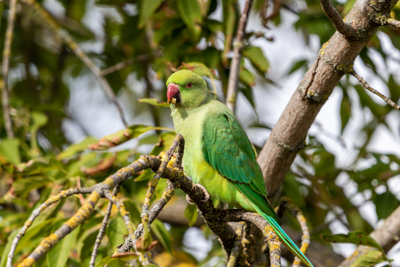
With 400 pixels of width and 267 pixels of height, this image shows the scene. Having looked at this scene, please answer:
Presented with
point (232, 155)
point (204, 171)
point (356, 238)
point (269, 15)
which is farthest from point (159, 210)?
point (269, 15)

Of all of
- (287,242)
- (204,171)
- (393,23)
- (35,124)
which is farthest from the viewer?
(35,124)

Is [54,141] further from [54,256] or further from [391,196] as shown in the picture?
[391,196]

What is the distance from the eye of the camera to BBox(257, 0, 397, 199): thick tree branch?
5.18ft

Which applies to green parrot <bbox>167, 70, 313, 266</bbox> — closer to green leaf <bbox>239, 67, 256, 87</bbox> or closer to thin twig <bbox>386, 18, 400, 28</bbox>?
green leaf <bbox>239, 67, 256, 87</bbox>

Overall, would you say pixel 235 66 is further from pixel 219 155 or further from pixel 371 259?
pixel 371 259

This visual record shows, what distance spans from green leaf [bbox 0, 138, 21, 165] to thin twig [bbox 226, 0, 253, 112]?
4.78 ft

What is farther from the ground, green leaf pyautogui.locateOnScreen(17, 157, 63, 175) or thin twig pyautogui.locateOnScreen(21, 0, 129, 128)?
thin twig pyautogui.locateOnScreen(21, 0, 129, 128)

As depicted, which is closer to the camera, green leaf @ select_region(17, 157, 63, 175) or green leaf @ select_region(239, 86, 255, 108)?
green leaf @ select_region(17, 157, 63, 175)

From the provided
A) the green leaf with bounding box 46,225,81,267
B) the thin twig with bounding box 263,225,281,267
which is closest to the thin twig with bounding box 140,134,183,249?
the thin twig with bounding box 263,225,281,267

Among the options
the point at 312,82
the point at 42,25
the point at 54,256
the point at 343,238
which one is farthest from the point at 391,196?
the point at 42,25

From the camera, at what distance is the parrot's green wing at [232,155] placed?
1.99 m

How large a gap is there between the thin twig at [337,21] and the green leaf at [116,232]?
4.42ft

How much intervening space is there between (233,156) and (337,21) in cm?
90

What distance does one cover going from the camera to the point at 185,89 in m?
2.18
